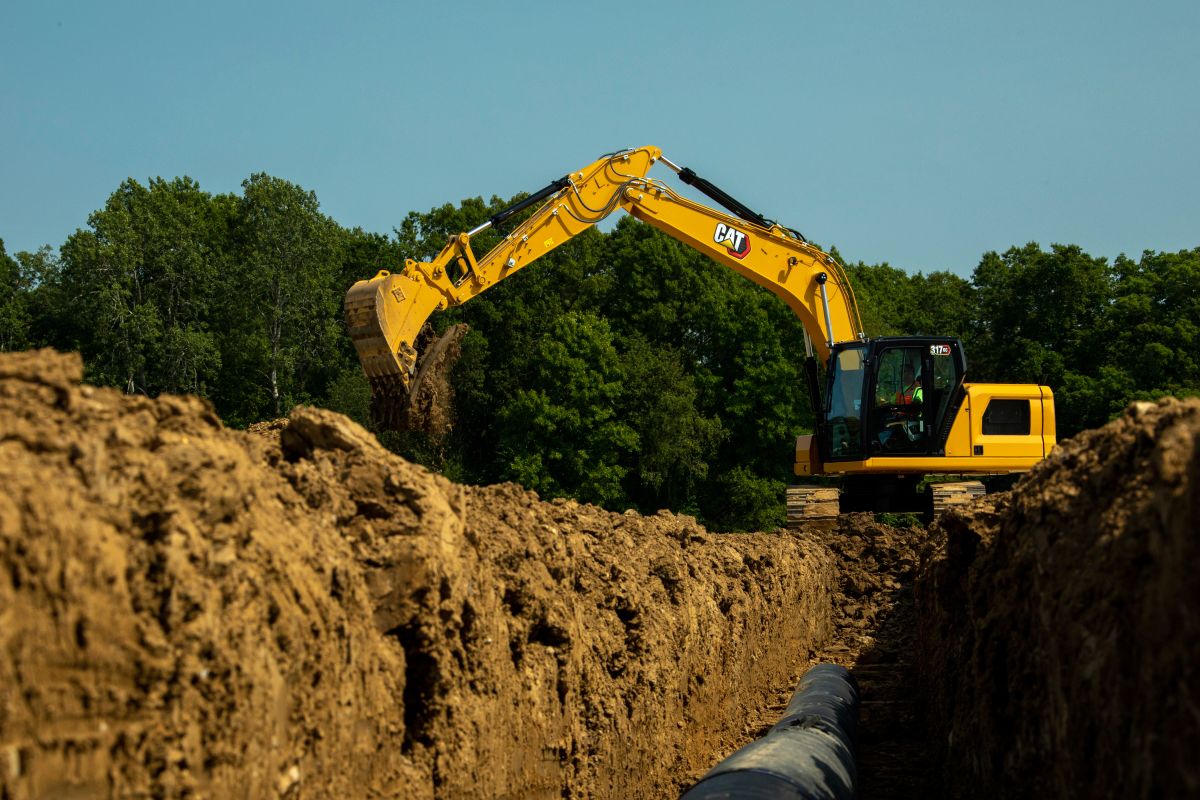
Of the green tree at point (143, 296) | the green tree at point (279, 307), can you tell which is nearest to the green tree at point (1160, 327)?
the green tree at point (279, 307)

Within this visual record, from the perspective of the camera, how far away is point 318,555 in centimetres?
561

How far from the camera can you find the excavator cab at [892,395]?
1986cm

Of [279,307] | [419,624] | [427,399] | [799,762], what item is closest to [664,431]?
[279,307]

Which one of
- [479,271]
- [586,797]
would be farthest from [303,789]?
[479,271]

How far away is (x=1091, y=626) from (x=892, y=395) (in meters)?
15.1

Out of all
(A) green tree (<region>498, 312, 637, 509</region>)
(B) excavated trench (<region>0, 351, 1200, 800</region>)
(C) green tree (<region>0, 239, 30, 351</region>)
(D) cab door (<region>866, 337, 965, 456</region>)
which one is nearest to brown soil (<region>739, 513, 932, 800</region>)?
(B) excavated trench (<region>0, 351, 1200, 800</region>)

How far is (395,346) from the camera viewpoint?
1823cm

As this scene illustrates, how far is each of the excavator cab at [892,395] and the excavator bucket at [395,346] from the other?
5.93 m

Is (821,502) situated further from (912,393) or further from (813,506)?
(912,393)

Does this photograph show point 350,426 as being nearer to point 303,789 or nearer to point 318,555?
point 318,555

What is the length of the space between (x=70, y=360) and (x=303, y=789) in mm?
1780

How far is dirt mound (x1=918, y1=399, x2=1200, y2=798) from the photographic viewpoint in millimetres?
4160

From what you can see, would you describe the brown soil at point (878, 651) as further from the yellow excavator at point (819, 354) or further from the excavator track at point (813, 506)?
the yellow excavator at point (819, 354)

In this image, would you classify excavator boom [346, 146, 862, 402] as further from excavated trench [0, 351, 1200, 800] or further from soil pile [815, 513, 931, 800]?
excavated trench [0, 351, 1200, 800]
